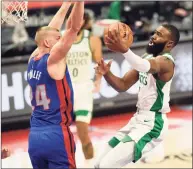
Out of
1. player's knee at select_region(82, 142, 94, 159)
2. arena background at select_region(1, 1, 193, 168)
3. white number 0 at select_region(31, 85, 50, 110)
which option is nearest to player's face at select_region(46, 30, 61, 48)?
white number 0 at select_region(31, 85, 50, 110)

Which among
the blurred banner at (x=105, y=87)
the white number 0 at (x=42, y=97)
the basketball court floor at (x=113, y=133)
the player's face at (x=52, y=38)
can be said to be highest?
the player's face at (x=52, y=38)

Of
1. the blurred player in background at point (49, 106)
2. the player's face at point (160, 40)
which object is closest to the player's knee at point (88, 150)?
the blurred player in background at point (49, 106)

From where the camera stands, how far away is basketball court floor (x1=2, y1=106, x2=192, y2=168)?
28.3 ft

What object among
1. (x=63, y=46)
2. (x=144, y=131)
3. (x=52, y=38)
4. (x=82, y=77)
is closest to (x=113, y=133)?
(x=82, y=77)

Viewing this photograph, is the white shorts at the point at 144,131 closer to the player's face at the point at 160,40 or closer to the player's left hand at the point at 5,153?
the player's face at the point at 160,40

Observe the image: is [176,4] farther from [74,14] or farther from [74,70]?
[74,14]

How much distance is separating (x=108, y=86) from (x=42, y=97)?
476 cm

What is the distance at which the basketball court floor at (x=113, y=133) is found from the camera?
8.63m

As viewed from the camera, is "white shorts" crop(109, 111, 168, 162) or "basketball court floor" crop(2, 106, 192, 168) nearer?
"white shorts" crop(109, 111, 168, 162)

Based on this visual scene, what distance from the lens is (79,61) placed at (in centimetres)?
846

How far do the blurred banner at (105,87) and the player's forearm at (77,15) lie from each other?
463 centimetres

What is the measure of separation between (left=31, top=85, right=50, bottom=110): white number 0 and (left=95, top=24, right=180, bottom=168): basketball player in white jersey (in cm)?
55

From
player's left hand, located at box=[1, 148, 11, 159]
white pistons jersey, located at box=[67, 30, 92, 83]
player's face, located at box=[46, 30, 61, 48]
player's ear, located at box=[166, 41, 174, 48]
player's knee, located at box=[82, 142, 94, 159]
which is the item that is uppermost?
player's face, located at box=[46, 30, 61, 48]

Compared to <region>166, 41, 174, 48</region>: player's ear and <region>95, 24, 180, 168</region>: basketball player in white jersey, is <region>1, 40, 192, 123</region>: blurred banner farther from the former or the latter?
<region>166, 41, 174, 48</region>: player's ear
